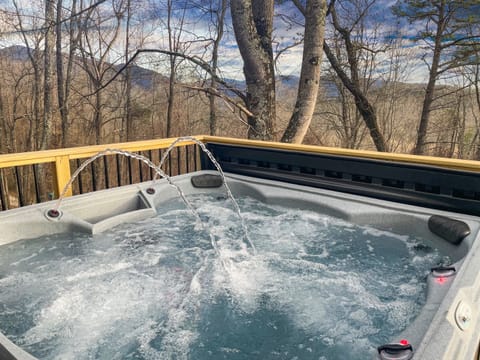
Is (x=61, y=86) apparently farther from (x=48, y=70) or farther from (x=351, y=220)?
(x=351, y=220)

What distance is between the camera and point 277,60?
7.09 metres

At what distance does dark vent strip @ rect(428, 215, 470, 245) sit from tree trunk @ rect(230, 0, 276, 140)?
311cm

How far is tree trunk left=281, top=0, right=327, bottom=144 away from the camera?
4695 millimetres

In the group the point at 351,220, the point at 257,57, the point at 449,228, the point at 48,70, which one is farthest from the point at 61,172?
the point at 48,70

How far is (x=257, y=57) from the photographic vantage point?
190 inches

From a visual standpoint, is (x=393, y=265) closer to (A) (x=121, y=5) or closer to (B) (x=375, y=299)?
(B) (x=375, y=299)

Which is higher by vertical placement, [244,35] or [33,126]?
[244,35]

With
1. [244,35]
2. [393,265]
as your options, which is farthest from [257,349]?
[244,35]

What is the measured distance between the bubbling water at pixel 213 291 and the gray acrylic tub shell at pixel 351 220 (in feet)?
0.28

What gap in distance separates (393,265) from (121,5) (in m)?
8.54

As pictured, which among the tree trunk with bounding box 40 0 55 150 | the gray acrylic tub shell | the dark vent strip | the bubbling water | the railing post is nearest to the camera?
the gray acrylic tub shell

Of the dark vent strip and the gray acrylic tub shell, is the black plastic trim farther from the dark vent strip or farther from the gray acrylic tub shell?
the dark vent strip

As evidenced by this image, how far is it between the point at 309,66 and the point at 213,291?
376 centimetres

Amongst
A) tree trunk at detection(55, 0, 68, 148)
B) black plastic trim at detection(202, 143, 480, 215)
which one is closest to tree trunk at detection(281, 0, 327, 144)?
black plastic trim at detection(202, 143, 480, 215)
